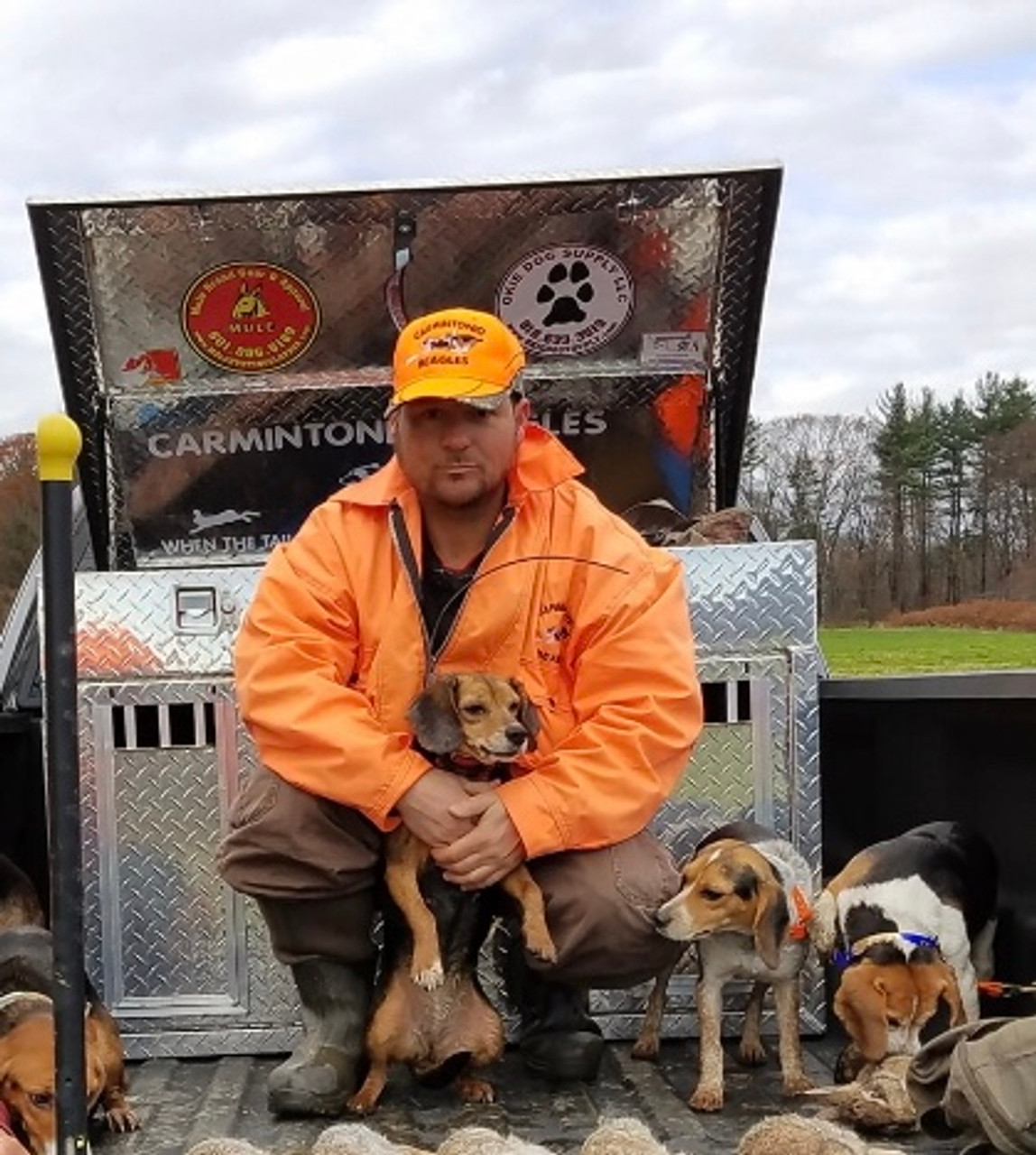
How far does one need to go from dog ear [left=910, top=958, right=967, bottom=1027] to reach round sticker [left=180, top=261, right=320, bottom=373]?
2363 millimetres

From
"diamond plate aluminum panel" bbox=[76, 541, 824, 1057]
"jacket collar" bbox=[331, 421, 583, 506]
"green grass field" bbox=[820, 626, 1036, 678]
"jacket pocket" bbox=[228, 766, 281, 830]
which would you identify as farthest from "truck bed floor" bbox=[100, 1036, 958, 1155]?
"green grass field" bbox=[820, 626, 1036, 678]

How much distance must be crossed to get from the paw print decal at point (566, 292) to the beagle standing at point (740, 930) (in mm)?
1619

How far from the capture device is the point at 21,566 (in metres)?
7.51

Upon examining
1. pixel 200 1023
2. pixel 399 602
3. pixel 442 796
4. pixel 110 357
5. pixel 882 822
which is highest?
pixel 110 357

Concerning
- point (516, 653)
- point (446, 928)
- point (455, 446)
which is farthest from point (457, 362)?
point (446, 928)

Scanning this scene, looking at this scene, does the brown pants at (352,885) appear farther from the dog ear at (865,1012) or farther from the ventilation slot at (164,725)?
the ventilation slot at (164,725)

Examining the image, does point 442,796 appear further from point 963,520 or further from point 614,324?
point 963,520

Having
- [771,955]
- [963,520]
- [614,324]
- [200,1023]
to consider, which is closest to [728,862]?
[771,955]

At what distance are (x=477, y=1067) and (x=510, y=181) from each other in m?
2.18

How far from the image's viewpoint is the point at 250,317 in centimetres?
469

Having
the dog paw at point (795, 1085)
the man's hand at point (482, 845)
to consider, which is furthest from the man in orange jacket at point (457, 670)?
the dog paw at point (795, 1085)

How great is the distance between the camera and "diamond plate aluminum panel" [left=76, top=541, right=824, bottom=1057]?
4.12 meters

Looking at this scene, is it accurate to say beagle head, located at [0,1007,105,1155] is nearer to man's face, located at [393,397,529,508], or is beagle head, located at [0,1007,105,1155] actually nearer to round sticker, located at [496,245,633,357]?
man's face, located at [393,397,529,508]

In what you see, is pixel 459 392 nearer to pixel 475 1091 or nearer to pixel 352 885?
pixel 352 885
